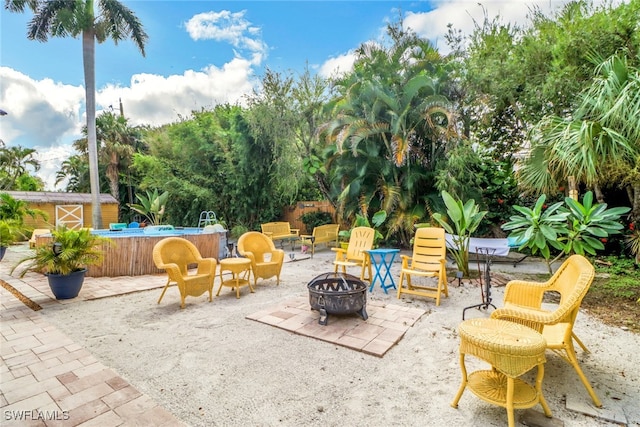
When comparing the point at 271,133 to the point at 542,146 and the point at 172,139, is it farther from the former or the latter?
the point at 542,146

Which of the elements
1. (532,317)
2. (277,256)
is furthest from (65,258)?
(532,317)

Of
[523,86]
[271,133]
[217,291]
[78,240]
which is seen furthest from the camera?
[271,133]

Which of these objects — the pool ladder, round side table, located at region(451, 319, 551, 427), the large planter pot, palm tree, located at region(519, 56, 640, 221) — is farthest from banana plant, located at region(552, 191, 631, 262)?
the pool ladder

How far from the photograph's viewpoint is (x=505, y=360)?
1851mm

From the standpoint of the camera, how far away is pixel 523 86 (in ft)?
25.2

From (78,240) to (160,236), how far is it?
2047 millimetres

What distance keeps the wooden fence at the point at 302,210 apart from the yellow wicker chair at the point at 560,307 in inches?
353

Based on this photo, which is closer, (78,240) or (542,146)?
(78,240)

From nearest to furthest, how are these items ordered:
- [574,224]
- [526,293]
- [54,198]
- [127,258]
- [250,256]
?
[526,293], [574,224], [250,256], [127,258], [54,198]

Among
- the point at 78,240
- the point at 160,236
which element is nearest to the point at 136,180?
the point at 160,236

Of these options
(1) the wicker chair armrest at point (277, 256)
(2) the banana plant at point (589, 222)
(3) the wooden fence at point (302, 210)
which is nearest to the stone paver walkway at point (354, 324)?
(1) the wicker chair armrest at point (277, 256)

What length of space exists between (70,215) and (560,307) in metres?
18.6

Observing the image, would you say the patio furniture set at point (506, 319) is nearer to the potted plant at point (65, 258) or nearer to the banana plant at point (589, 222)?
the banana plant at point (589, 222)

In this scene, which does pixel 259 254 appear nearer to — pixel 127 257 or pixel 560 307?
pixel 127 257
